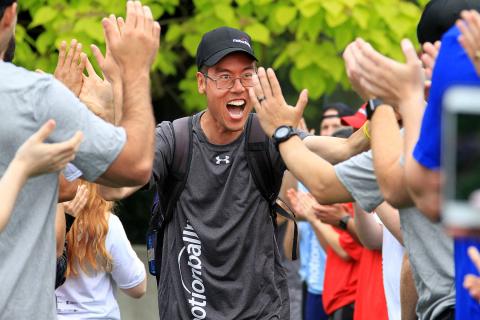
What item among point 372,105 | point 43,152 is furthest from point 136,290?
point 43,152

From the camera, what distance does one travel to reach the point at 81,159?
401 cm

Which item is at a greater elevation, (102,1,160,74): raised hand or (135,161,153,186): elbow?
(102,1,160,74): raised hand

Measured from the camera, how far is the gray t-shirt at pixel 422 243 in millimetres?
4426

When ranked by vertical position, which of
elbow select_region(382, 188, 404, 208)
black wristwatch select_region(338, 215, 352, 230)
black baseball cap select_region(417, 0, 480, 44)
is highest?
black baseball cap select_region(417, 0, 480, 44)

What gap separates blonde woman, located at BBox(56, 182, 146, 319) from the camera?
670 centimetres

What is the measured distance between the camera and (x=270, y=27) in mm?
10039

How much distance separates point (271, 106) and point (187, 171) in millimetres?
1545

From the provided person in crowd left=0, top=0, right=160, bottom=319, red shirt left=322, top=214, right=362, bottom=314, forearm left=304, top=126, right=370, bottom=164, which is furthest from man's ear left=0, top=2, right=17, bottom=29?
red shirt left=322, top=214, right=362, bottom=314

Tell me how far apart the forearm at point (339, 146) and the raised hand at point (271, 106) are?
86 cm

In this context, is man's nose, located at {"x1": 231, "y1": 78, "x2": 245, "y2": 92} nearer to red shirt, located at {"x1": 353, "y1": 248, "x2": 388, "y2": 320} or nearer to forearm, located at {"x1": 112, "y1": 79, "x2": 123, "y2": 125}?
red shirt, located at {"x1": 353, "y1": 248, "x2": 388, "y2": 320}

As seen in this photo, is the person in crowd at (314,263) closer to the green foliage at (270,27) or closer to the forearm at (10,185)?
the green foliage at (270,27)

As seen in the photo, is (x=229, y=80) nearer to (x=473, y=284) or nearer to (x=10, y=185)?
(x=10, y=185)

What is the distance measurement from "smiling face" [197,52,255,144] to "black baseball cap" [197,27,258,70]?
5cm

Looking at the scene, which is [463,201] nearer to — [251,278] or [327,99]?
[251,278]
